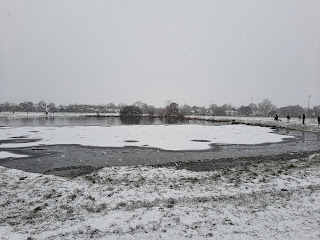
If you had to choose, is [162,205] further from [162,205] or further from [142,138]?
[142,138]

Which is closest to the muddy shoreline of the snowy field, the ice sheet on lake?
the ice sheet on lake

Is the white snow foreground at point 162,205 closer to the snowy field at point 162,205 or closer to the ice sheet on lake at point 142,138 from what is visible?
the snowy field at point 162,205

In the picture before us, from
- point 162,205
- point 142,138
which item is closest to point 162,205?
point 162,205

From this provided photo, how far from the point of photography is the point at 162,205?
27.6ft

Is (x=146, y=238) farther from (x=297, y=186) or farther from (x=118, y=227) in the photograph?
(x=297, y=186)

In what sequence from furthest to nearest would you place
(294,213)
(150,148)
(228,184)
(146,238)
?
(150,148) < (228,184) < (294,213) < (146,238)

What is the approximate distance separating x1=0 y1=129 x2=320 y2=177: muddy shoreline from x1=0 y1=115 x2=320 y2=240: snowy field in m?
2.57

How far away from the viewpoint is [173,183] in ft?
36.0

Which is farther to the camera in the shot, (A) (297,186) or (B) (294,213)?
(A) (297,186)

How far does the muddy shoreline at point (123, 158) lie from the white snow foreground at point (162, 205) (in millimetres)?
2453

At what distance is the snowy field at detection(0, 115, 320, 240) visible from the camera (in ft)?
21.9

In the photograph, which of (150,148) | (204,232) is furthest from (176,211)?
(150,148)

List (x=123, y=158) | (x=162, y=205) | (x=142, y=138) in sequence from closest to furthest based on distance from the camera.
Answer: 1. (x=162, y=205)
2. (x=123, y=158)
3. (x=142, y=138)

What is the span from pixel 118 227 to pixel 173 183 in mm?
4408
